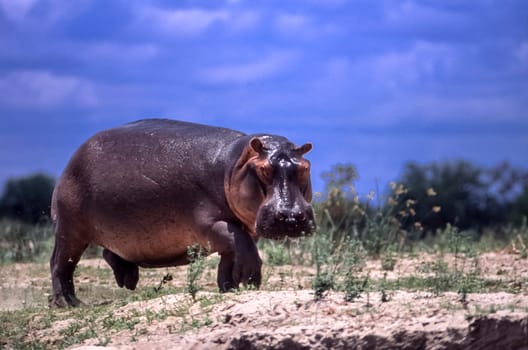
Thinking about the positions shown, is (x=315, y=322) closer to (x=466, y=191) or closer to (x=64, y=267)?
(x=64, y=267)

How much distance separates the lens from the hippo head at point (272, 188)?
740 cm

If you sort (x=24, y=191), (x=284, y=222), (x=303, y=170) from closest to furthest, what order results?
1. (x=284, y=222)
2. (x=303, y=170)
3. (x=24, y=191)

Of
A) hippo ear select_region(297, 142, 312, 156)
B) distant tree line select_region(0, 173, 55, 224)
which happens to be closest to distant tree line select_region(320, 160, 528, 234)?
distant tree line select_region(0, 173, 55, 224)

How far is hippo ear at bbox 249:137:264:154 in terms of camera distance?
7.71m

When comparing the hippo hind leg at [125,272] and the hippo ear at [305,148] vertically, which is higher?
the hippo ear at [305,148]

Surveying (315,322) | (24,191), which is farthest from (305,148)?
(24,191)

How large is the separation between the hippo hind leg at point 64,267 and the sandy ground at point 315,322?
1502 mm

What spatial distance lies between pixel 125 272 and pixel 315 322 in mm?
3838

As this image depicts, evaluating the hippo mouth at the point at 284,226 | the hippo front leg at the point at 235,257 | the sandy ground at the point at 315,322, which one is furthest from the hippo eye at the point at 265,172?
the sandy ground at the point at 315,322

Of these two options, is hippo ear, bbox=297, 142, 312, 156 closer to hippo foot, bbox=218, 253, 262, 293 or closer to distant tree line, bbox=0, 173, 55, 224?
hippo foot, bbox=218, 253, 262, 293

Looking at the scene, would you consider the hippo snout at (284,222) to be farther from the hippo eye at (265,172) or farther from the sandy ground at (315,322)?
the sandy ground at (315,322)

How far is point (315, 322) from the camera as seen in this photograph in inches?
232

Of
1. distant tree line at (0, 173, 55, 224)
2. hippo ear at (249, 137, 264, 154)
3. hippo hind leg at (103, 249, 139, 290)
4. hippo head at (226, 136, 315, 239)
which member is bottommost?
hippo hind leg at (103, 249, 139, 290)

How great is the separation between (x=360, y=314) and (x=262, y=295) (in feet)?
2.83
